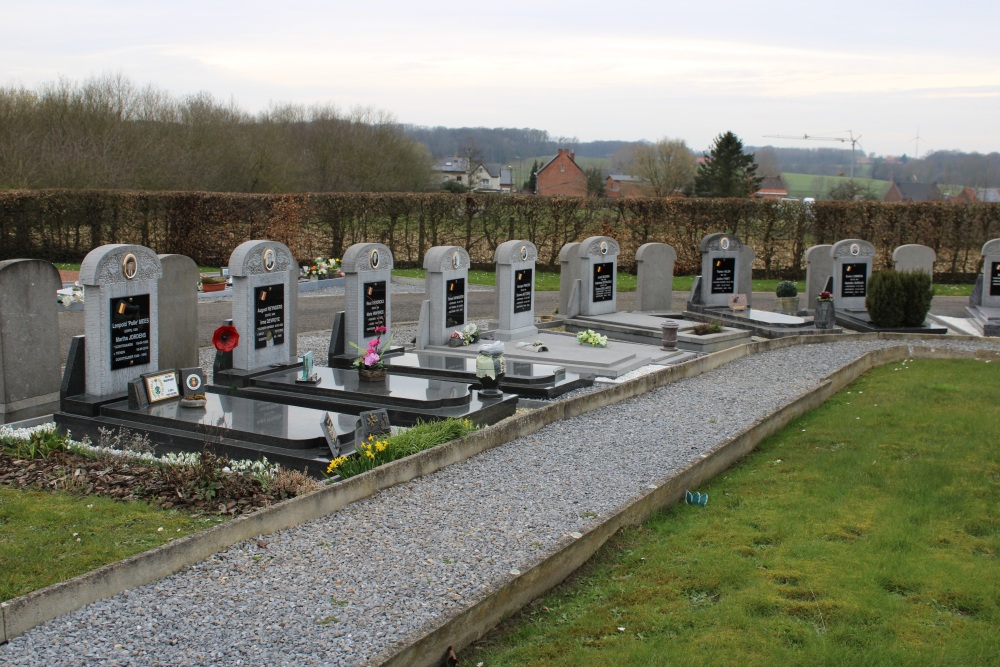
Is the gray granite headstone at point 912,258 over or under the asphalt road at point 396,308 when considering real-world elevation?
over

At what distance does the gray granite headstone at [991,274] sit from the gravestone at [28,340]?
1693 centimetres

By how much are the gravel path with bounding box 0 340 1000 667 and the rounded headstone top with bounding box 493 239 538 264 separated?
5.96 metres

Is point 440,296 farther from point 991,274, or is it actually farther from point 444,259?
point 991,274

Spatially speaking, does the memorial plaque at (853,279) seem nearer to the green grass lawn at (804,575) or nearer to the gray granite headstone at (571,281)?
the gray granite headstone at (571,281)

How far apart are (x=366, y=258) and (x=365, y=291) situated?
0.49 metres

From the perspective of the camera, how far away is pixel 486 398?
425 inches

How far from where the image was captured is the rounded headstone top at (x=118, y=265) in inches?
384

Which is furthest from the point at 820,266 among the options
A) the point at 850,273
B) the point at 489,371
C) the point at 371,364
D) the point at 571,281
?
the point at 371,364

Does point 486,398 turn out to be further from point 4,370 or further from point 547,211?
point 547,211

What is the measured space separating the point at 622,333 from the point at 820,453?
7.53m

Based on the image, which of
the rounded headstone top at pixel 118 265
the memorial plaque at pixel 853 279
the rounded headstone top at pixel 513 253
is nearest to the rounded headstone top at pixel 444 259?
the rounded headstone top at pixel 513 253

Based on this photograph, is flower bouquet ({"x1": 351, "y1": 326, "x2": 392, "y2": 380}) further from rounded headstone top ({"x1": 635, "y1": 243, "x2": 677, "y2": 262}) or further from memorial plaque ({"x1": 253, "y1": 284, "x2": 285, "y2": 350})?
rounded headstone top ({"x1": 635, "y1": 243, "x2": 677, "y2": 262})

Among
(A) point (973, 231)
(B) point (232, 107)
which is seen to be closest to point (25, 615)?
(A) point (973, 231)

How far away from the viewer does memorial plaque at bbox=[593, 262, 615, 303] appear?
17.7 meters
